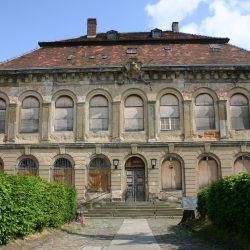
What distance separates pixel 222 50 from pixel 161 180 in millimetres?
10932

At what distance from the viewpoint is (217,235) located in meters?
11.8

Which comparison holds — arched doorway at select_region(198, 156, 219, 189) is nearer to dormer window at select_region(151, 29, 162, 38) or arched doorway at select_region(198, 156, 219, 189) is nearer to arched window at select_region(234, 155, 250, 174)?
arched window at select_region(234, 155, 250, 174)

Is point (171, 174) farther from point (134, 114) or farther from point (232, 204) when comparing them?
point (232, 204)

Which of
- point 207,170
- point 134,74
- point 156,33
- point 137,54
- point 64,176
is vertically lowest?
point 64,176

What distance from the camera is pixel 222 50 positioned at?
28109 mm

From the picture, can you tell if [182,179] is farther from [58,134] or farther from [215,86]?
[58,134]

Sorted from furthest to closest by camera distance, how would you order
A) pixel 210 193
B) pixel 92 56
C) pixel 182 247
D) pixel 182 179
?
pixel 92 56 < pixel 182 179 < pixel 210 193 < pixel 182 247

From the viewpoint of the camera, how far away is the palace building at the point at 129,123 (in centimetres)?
2466

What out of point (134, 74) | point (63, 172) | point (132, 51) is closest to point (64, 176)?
point (63, 172)

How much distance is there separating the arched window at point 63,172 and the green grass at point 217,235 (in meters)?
11.0

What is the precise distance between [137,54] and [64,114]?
703 centimetres

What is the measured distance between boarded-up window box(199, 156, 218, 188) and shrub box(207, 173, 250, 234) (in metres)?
12.4

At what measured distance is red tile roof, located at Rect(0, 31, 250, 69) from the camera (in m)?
26.6

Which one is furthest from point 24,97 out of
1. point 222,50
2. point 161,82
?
point 222,50
